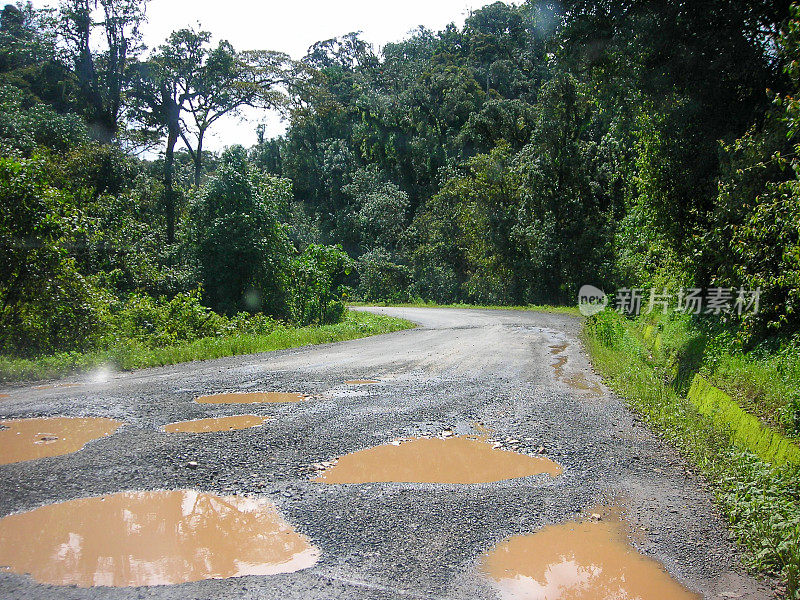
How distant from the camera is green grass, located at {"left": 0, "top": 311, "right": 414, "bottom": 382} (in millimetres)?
9086

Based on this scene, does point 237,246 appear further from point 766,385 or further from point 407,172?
point 407,172

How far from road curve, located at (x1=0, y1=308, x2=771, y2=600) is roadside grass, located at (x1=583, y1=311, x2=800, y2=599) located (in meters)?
0.13

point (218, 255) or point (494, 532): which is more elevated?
point (218, 255)

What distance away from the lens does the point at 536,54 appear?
149 ft

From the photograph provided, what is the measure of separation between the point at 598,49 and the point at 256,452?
30.4 ft

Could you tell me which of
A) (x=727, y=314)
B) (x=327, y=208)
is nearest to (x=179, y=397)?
(x=727, y=314)

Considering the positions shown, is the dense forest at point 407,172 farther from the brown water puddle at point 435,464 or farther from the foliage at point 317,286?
the brown water puddle at point 435,464

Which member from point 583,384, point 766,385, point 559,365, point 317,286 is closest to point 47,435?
point 583,384

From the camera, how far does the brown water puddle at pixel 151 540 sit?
128 inches

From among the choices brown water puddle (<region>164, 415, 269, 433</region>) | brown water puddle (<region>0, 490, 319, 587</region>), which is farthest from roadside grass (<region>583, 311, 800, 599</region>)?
brown water puddle (<region>164, 415, 269, 433</region>)

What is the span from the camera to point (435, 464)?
5.05m

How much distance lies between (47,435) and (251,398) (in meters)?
2.21

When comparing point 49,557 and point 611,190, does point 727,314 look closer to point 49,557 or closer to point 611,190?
point 49,557

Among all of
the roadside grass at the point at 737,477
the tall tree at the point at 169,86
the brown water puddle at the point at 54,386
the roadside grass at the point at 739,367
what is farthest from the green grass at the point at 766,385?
the tall tree at the point at 169,86
